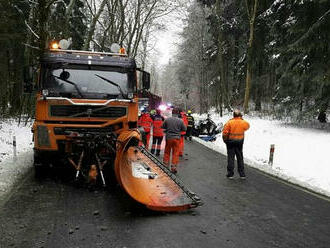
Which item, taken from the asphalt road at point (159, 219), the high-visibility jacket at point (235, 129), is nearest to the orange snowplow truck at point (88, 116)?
the asphalt road at point (159, 219)

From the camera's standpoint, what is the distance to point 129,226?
19.6 feet

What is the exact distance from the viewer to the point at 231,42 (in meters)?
39.9

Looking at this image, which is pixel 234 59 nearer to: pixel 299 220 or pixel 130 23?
pixel 130 23

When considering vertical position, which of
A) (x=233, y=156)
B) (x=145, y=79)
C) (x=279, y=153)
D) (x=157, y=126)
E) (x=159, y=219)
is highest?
(x=145, y=79)

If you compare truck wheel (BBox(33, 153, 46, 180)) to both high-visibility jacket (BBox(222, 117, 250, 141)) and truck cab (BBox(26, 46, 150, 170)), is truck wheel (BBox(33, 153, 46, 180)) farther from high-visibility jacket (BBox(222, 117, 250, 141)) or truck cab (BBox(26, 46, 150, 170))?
high-visibility jacket (BBox(222, 117, 250, 141))

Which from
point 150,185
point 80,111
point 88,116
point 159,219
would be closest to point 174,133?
point 88,116

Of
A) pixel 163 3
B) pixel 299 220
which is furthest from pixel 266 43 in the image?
pixel 299 220

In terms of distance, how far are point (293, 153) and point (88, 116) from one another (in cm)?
944

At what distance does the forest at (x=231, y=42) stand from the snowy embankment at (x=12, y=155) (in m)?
3.02

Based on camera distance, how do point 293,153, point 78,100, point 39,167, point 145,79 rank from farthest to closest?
point 293,153, point 145,79, point 39,167, point 78,100

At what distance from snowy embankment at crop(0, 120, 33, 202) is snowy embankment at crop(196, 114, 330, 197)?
24.4 ft

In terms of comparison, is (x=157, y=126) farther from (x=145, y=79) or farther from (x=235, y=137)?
(x=235, y=137)

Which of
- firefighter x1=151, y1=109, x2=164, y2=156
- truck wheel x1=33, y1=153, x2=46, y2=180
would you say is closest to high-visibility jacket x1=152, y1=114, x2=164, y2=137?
firefighter x1=151, y1=109, x2=164, y2=156

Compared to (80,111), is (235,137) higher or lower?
lower
